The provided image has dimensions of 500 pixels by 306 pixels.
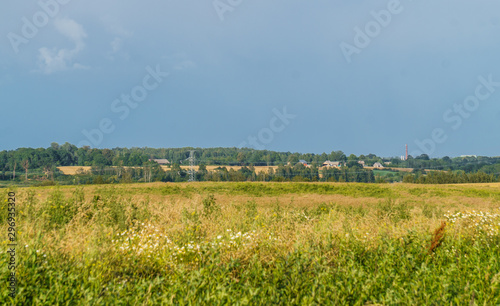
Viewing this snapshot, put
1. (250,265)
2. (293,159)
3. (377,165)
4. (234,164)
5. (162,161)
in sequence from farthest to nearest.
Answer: (293,159)
(234,164)
(377,165)
(162,161)
(250,265)

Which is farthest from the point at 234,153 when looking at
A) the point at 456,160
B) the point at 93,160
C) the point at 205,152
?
the point at 456,160

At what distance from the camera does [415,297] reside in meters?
4.11

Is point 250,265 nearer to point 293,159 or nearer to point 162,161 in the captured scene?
point 162,161

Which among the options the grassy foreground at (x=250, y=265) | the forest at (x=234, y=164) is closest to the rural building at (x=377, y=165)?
the forest at (x=234, y=164)

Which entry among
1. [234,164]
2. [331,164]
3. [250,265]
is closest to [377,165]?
[331,164]

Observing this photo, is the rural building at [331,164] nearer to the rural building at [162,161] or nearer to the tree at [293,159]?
the tree at [293,159]

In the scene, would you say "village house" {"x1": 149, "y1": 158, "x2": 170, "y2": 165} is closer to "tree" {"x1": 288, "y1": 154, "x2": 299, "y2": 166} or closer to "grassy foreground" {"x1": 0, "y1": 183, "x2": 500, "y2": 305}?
"tree" {"x1": 288, "y1": 154, "x2": 299, "y2": 166}

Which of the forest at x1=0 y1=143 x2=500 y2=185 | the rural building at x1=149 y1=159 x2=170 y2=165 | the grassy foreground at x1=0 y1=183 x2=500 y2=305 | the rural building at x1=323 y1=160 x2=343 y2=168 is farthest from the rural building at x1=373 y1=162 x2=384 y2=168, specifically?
the grassy foreground at x1=0 y1=183 x2=500 y2=305

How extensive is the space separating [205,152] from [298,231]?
114378 mm

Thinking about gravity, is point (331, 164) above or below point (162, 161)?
below

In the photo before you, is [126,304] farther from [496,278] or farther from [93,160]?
[93,160]

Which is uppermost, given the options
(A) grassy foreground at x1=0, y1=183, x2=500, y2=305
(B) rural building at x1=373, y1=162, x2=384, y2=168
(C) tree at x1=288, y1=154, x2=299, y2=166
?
(C) tree at x1=288, y1=154, x2=299, y2=166

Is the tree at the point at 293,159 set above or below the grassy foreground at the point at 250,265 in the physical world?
above

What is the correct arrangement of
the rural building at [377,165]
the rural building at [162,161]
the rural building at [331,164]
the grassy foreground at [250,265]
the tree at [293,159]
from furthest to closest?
the tree at [293,159] → the rural building at [331,164] → the rural building at [377,165] → the rural building at [162,161] → the grassy foreground at [250,265]
